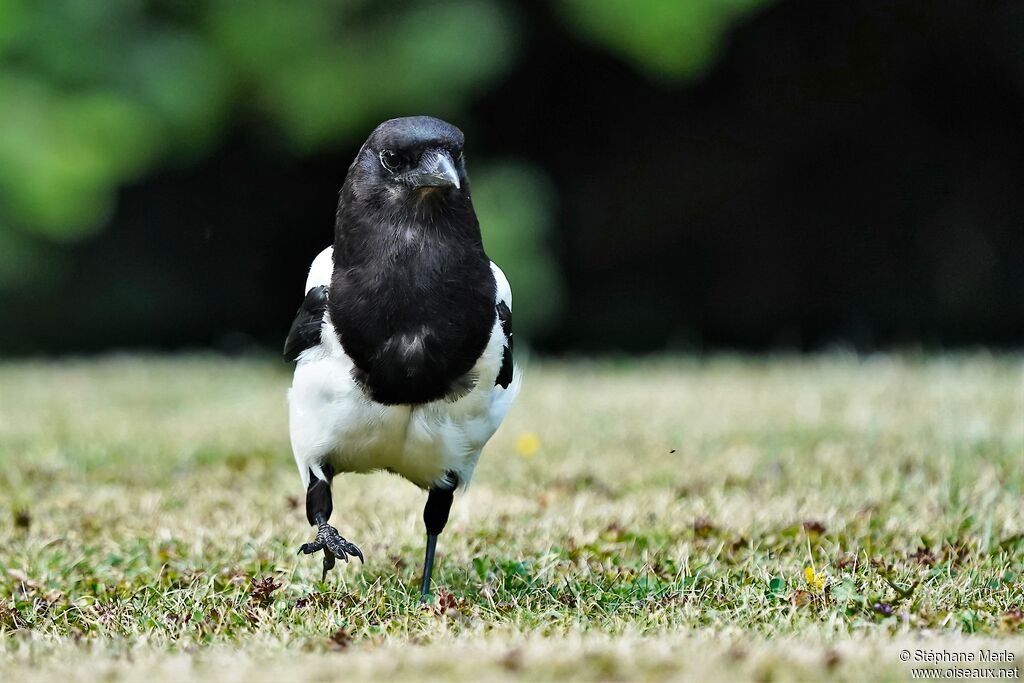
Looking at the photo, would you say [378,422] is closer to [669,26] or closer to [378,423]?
[378,423]

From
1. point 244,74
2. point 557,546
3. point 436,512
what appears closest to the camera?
point 436,512

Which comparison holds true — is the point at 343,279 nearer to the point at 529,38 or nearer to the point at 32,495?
the point at 32,495

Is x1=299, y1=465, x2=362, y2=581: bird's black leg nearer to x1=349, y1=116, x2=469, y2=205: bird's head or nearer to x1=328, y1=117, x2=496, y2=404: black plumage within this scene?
x1=328, y1=117, x2=496, y2=404: black plumage

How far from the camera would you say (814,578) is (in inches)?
139

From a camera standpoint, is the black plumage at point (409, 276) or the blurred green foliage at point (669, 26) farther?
the blurred green foliage at point (669, 26)

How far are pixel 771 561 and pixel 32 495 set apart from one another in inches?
98.9

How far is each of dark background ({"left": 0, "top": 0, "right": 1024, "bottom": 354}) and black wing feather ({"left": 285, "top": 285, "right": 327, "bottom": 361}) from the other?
653 cm

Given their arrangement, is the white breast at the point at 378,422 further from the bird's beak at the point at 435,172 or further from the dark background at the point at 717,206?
the dark background at the point at 717,206

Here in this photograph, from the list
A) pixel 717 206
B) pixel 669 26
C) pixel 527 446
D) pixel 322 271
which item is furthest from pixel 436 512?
pixel 717 206

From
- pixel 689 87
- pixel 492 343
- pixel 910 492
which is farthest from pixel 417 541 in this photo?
pixel 689 87

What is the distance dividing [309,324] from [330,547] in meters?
0.55

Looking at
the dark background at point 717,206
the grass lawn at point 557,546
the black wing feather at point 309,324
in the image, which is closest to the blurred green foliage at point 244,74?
the dark background at point 717,206

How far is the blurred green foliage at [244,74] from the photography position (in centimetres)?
838

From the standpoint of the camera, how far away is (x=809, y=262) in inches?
431
